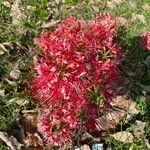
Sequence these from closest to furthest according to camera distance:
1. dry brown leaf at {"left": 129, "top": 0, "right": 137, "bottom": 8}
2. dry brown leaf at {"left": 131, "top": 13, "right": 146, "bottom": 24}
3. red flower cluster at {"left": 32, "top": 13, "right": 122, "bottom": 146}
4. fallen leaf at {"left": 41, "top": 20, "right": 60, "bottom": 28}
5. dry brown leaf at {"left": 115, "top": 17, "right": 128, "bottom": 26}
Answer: red flower cluster at {"left": 32, "top": 13, "right": 122, "bottom": 146} → fallen leaf at {"left": 41, "top": 20, "right": 60, "bottom": 28} → dry brown leaf at {"left": 115, "top": 17, "right": 128, "bottom": 26} → dry brown leaf at {"left": 131, "top": 13, "right": 146, "bottom": 24} → dry brown leaf at {"left": 129, "top": 0, "right": 137, "bottom": 8}

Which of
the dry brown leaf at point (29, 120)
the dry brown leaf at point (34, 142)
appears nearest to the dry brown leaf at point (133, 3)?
the dry brown leaf at point (29, 120)

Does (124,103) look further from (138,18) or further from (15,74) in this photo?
(138,18)

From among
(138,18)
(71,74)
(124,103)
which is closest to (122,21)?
(138,18)

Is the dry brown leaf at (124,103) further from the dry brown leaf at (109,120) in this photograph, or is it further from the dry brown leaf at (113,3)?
the dry brown leaf at (113,3)

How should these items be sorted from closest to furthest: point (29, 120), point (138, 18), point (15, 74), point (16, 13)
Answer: point (29, 120) → point (15, 74) → point (16, 13) → point (138, 18)

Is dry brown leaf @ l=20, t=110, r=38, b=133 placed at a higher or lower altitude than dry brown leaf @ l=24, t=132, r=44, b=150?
higher

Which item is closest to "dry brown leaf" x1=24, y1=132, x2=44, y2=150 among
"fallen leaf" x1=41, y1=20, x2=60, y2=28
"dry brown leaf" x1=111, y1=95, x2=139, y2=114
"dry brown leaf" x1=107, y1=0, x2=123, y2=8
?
"dry brown leaf" x1=111, y1=95, x2=139, y2=114

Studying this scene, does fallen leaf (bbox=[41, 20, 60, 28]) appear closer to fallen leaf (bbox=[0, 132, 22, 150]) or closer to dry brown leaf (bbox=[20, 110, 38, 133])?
dry brown leaf (bbox=[20, 110, 38, 133])
